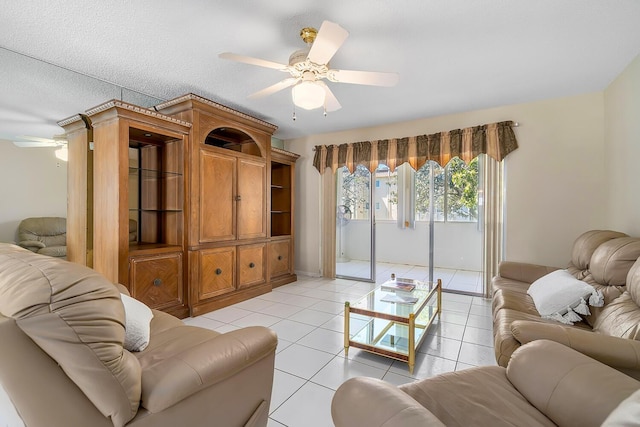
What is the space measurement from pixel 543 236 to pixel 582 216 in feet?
1.45

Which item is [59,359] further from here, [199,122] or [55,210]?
[199,122]

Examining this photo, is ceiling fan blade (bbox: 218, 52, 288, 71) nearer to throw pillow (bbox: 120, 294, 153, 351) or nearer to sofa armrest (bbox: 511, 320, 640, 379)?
throw pillow (bbox: 120, 294, 153, 351)

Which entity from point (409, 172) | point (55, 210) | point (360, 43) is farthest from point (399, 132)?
point (55, 210)

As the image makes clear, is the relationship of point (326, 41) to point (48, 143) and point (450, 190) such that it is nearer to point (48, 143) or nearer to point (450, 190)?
point (48, 143)

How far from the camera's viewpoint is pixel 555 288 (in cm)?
217

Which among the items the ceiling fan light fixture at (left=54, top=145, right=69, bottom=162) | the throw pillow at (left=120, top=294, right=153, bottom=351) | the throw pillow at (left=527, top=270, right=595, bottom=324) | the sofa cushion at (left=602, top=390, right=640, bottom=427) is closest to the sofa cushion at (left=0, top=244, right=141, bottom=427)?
the throw pillow at (left=120, top=294, right=153, bottom=351)

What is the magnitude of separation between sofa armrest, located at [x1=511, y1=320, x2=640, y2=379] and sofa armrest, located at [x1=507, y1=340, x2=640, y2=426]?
0.23 meters

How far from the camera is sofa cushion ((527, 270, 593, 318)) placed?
203cm

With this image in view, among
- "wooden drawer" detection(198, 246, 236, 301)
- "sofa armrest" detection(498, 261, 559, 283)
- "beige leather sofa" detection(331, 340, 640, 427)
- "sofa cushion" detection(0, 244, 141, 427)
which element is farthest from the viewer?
"wooden drawer" detection(198, 246, 236, 301)

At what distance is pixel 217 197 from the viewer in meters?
3.49

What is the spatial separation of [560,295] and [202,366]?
2.40 meters

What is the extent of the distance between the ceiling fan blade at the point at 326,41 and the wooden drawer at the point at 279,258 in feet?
9.65

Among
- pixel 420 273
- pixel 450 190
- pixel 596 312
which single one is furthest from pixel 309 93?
A: pixel 420 273

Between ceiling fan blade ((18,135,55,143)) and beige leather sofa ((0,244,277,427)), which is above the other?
ceiling fan blade ((18,135,55,143))
